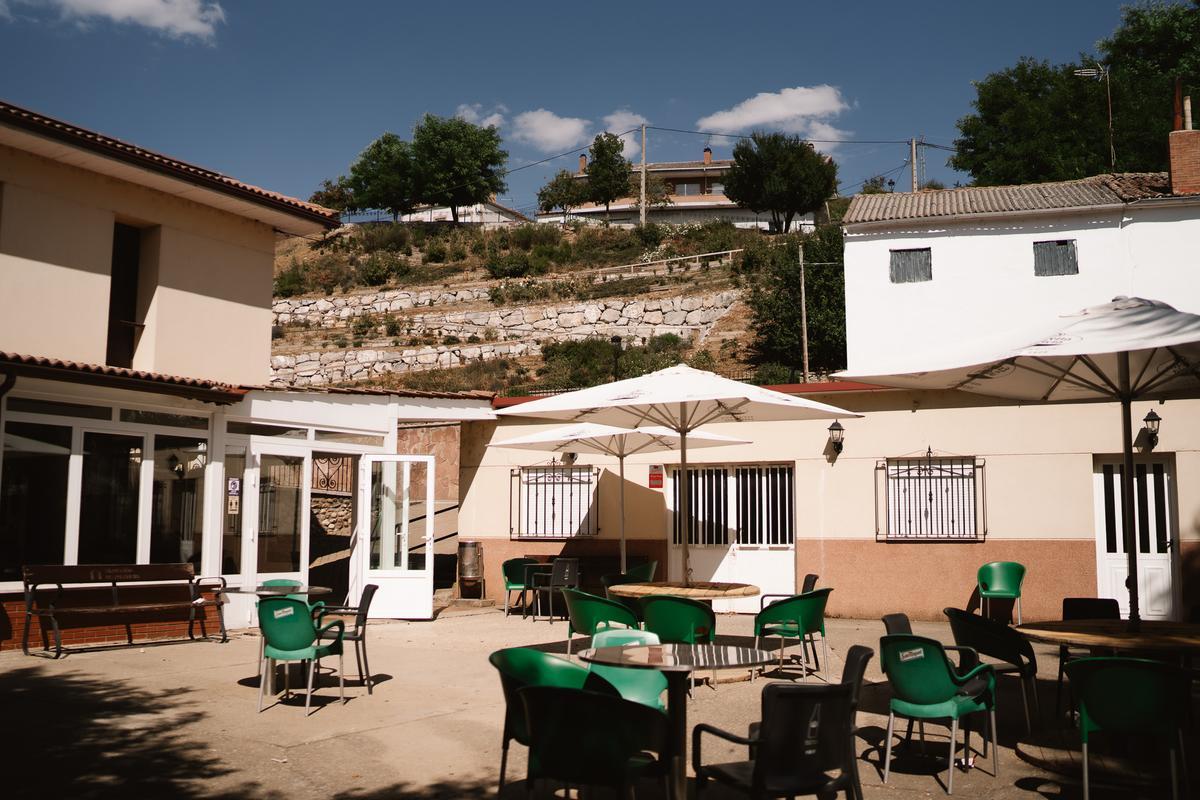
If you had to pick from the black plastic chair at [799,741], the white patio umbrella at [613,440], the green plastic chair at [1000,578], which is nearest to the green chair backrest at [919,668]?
the black plastic chair at [799,741]

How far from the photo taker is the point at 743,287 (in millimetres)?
35344

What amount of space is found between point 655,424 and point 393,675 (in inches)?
132

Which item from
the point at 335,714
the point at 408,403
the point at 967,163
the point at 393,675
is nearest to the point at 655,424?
the point at 393,675

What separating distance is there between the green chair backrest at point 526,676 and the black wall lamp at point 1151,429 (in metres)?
9.34

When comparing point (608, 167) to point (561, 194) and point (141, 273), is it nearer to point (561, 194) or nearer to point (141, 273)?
point (561, 194)

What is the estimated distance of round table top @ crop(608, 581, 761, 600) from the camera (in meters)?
8.45

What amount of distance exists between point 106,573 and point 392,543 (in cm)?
373

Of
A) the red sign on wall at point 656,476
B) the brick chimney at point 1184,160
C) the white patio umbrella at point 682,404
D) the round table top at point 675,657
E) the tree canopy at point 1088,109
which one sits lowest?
the round table top at point 675,657

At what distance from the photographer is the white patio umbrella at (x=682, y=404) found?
321 inches

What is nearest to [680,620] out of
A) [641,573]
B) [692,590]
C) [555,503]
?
[692,590]

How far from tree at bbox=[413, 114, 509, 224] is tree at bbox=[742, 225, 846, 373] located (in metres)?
21.0

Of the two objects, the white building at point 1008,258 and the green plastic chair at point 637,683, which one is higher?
the white building at point 1008,258

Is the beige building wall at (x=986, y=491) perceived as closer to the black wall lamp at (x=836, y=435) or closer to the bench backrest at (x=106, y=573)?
the black wall lamp at (x=836, y=435)

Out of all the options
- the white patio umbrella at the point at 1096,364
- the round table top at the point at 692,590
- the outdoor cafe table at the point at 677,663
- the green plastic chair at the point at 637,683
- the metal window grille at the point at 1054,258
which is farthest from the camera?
the metal window grille at the point at 1054,258
